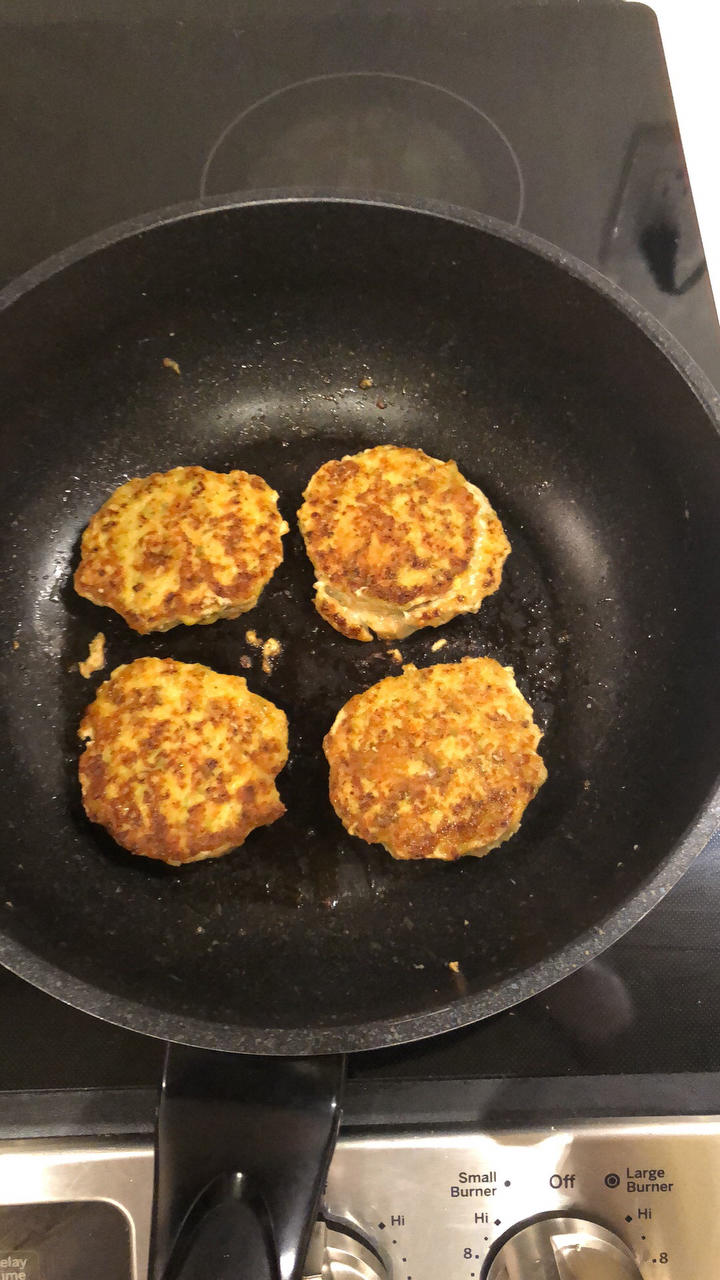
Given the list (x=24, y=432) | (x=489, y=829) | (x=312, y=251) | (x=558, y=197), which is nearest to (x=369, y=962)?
(x=489, y=829)

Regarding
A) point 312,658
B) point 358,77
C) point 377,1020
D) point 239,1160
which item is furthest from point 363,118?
point 239,1160

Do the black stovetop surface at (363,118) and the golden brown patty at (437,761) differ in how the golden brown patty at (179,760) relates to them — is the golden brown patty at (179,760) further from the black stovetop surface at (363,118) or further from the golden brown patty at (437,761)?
the black stovetop surface at (363,118)

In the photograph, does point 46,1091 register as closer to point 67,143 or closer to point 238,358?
point 238,358

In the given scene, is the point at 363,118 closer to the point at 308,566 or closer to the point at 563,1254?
the point at 308,566

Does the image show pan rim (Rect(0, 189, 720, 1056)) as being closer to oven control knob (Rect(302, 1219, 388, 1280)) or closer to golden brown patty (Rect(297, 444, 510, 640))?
oven control knob (Rect(302, 1219, 388, 1280))

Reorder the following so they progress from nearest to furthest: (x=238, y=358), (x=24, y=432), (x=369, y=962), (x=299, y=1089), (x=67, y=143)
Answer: (x=299, y=1089), (x=369, y=962), (x=24, y=432), (x=238, y=358), (x=67, y=143)

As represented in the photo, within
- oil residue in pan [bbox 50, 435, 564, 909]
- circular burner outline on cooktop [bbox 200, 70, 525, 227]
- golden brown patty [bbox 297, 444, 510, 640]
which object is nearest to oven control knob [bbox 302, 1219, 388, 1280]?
oil residue in pan [bbox 50, 435, 564, 909]
